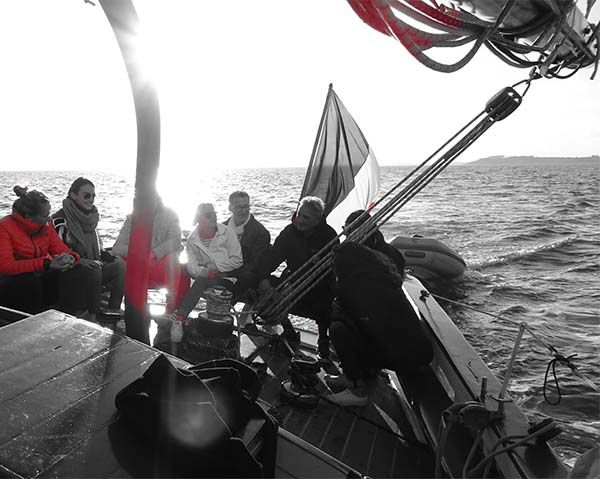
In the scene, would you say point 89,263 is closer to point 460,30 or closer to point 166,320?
point 166,320

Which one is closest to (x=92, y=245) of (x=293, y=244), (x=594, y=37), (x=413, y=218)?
(x=293, y=244)

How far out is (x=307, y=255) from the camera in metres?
4.60

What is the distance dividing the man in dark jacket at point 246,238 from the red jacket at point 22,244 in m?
1.85

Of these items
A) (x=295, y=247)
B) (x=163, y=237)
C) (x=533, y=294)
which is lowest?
(x=533, y=294)

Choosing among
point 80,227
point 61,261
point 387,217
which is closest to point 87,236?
point 80,227

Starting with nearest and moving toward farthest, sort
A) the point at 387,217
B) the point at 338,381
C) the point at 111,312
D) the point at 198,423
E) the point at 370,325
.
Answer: the point at 198,423 → the point at 370,325 → the point at 338,381 → the point at 387,217 → the point at 111,312

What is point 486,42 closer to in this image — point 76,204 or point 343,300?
point 343,300

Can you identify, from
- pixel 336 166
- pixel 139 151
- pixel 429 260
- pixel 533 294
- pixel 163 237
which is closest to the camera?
pixel 139 151

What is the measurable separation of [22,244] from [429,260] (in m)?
7.65

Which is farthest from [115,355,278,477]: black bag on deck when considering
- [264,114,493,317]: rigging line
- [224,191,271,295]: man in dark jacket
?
[224,191,271,295]: man in dark jacket

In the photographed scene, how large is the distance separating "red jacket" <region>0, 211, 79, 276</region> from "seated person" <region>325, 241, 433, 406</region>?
2711 mm

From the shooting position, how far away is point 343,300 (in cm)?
349

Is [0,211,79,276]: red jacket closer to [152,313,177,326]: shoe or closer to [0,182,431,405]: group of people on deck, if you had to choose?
[0,182,431,405]: group of people on deck

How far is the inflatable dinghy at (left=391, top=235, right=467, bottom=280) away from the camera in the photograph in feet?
31.3
